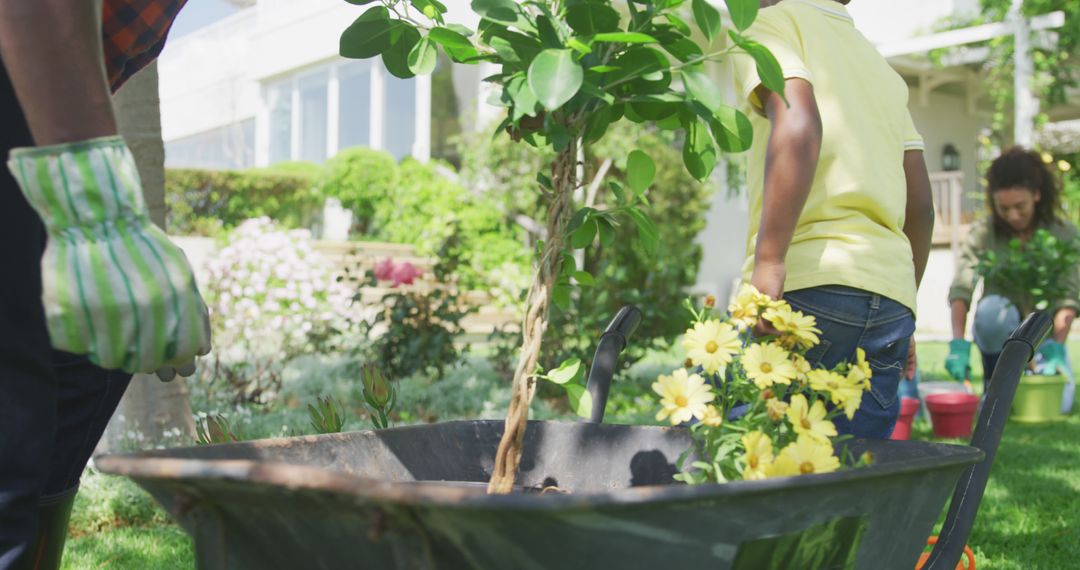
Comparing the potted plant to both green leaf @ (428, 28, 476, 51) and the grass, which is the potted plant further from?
green leaf @ (428, 28, 476, 51)

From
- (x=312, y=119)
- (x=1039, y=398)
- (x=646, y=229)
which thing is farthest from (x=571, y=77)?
(x=312, y=119)

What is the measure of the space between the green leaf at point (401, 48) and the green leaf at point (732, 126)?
16.7 inches

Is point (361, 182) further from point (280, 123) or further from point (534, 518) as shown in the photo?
point (534, 518)

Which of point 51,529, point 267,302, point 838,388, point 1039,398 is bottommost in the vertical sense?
point 1039,398

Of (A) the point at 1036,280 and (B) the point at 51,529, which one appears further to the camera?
(A) the point at 1036,280

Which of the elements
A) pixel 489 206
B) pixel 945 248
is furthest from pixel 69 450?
pixel 945 248

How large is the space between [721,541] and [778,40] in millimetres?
1130

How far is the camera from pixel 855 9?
15.7 metres

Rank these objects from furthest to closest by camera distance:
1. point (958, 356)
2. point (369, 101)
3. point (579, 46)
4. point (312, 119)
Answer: point (312, 119) → point (369, 101) → point (958, 356) → point (579, 46)

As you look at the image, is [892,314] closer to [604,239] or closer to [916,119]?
[604,239]

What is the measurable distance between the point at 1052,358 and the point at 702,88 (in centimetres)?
499

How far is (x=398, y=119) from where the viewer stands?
13.7m

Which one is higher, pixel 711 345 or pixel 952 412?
pixel 711 345

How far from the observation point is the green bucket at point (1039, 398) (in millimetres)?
5125
